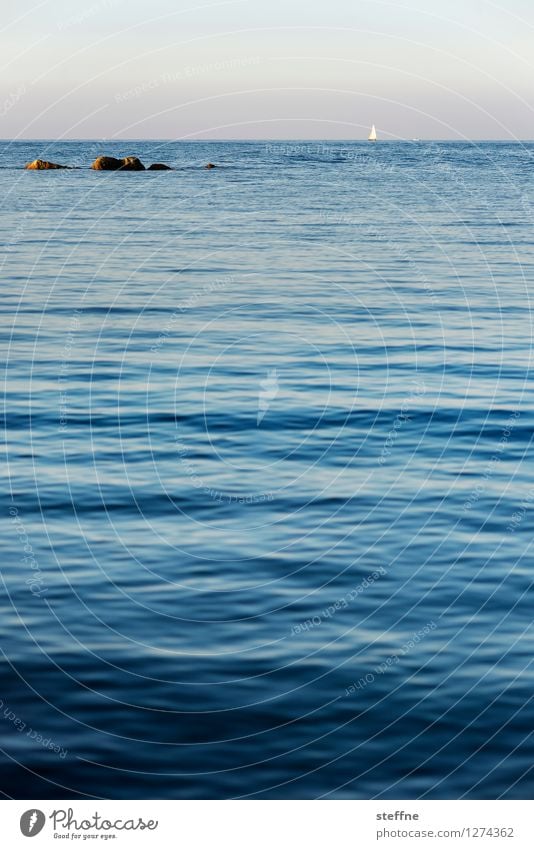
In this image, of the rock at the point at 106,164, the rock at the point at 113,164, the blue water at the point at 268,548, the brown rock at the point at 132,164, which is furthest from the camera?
the brown rock at the point at 132,164

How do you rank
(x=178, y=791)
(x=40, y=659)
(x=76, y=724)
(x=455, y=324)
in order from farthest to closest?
1. (x=455, y=324)
2. (x=40, y=659)
3. (x=76, y=724)
4. (x=178, y=791)

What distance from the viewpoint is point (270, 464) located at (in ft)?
55.5

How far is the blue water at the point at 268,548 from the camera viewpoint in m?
9.10

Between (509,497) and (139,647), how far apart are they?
6.02 m

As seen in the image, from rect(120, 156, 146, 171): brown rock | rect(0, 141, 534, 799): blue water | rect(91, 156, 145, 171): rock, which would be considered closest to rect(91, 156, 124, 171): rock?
rect(91, 156, 145, 171): rock

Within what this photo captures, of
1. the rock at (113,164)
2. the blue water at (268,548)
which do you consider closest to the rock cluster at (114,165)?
the rock at (113,164)

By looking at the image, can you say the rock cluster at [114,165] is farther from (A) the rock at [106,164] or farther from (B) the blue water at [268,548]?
(B) the blue water at [268,548]

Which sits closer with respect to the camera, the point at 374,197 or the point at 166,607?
the point at 166,607

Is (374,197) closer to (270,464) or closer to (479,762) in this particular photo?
(270,464)

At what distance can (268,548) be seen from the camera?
1341cm

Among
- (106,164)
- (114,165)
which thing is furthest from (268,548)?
(114,165)

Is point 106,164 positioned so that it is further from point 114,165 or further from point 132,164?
point 114,165

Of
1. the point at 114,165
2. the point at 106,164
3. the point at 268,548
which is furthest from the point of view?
the point at 114,165

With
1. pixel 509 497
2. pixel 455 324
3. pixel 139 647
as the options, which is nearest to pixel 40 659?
pixel 139 647
